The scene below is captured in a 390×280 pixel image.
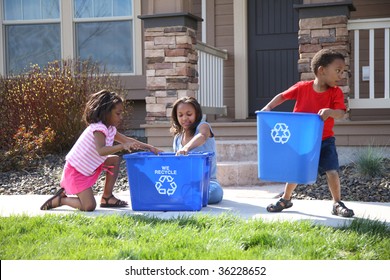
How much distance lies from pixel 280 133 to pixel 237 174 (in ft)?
7.24

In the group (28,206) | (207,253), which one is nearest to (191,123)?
(28,206)

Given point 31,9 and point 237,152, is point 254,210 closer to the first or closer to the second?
point 237,152

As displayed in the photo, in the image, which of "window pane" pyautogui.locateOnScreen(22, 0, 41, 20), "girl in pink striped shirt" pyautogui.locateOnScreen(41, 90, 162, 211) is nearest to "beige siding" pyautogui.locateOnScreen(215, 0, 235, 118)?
"window pane" pyautogui.locateOnScreen(22, 0, 41, 20)

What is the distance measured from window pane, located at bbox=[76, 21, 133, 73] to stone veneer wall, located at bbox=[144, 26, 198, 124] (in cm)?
225

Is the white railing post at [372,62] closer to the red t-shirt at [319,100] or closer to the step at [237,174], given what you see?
the step at [237,174]

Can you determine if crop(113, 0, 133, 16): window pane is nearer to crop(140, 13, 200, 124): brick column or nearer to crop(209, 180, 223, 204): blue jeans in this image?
crop(140, 13, 200, 124): brick column

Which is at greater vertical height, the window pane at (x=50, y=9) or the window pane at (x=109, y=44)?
the window pane at (x=50, y=9)

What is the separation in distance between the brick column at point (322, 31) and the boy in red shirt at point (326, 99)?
106 inches

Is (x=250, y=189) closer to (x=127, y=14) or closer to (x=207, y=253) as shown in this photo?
(x=207, y=253)

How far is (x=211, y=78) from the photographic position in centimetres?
904

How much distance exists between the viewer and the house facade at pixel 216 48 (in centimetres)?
763

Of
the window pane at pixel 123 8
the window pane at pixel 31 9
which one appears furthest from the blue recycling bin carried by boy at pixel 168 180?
the window pane at pixel 31 9

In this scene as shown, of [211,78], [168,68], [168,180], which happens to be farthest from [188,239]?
[211,78]

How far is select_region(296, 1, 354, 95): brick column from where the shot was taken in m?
7.52
